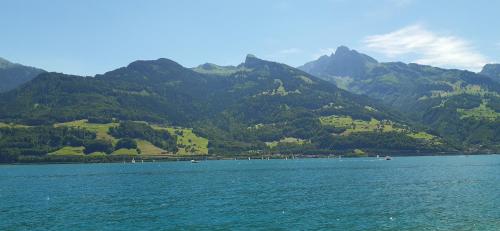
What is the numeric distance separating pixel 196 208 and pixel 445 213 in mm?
47324

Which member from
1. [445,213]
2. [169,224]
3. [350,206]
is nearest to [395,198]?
[350,206]

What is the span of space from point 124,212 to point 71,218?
10574mm

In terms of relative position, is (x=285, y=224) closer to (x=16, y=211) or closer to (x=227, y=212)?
(x=227, y=212)

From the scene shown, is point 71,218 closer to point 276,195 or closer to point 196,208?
point 196,208

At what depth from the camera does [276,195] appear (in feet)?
415

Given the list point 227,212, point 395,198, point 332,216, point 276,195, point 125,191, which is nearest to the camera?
point 332,216

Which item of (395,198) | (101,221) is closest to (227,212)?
(101,221)

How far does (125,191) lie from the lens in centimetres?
14725

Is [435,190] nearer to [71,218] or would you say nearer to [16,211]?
[71,218]

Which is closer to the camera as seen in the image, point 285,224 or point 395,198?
point 285,224

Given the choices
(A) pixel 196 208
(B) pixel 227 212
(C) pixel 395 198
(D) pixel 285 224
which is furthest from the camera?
(C) pixel 395 198

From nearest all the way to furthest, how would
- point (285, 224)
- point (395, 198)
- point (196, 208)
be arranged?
point (285, 224) < point (196, 208) < point (395, 198)

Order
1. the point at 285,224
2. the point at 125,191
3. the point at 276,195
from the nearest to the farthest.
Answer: the point at 285,224, the point at 276,195, the point at 125,191

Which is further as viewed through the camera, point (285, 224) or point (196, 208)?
point (196, 208)
